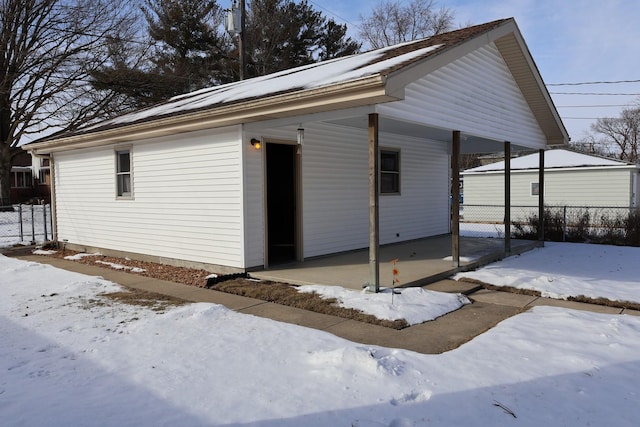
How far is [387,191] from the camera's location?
11023mm

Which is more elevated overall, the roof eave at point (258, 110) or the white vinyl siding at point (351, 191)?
the roof eave at point (258, 110)

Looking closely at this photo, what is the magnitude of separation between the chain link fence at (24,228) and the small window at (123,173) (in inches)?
148

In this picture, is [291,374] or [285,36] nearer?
[291,374]

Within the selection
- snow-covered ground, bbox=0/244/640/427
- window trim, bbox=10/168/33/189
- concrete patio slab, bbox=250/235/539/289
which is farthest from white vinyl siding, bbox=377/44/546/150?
window trim, bbox=10/168/33/189

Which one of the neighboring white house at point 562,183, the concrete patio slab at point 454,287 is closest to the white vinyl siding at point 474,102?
the concrete patio slab at point 454,287

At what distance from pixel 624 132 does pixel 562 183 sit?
36.9 meters

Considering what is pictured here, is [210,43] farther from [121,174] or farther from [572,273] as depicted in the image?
[572,273]

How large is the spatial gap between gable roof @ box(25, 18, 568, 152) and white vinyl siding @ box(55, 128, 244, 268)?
40cm

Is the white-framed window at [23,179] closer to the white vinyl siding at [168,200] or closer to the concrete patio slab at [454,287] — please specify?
the white vinyl siding at [168,200]

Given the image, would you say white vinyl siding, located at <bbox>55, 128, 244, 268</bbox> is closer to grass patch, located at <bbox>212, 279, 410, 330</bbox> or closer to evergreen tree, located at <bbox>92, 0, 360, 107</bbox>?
grass patch, located at <bbox>212, 279, 410, 330</bbox>

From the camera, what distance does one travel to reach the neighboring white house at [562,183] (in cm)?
2097

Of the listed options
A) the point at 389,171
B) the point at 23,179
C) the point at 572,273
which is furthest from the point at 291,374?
the point at 23,179

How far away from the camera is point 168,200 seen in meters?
9.14

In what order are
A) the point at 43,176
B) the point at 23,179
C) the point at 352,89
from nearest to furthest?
the point at 352,89
the point at 23,179
the point at 43,176
